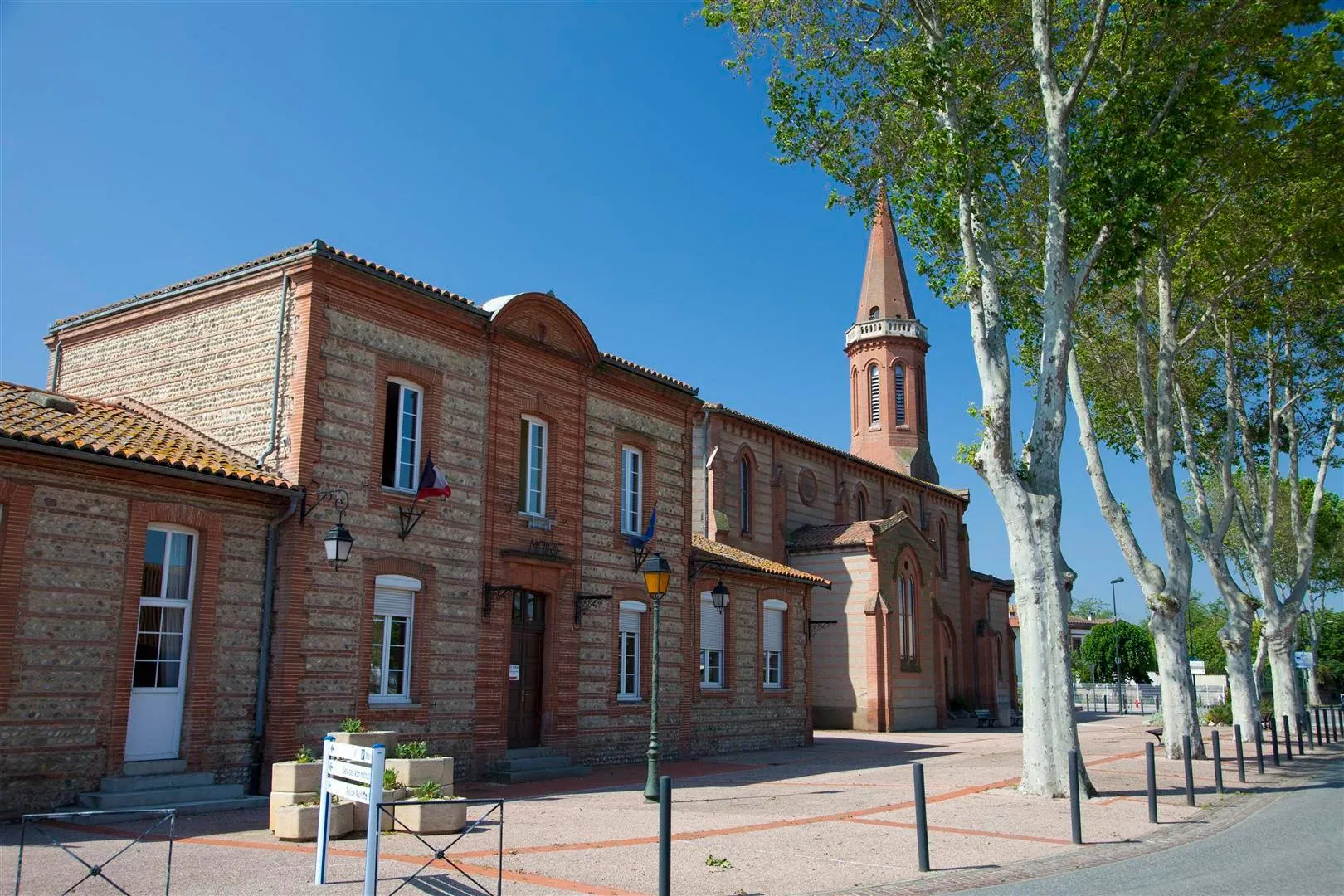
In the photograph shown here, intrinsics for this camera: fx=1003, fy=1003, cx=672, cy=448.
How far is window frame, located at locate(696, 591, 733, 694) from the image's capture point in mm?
22766

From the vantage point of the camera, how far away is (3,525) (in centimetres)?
1151

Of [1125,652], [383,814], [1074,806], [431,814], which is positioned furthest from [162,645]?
[1125,652]

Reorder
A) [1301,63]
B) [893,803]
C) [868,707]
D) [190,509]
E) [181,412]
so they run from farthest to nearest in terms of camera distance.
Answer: [868,707], [1301,63], [181,412], [893,803], [190,509]

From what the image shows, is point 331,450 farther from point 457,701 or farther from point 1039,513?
point 1039,513

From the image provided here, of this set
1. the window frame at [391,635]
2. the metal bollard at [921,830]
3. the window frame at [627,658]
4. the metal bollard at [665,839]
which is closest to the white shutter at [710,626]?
the window frame at [627,658]

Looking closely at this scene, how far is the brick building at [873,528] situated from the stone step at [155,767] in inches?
663

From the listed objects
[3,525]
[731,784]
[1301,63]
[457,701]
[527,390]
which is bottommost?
[731,784]

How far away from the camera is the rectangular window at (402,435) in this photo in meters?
16.0

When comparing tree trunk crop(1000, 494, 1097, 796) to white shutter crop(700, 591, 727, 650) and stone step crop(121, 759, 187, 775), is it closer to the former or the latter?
white shutter crop(700, 591, 727, 650)

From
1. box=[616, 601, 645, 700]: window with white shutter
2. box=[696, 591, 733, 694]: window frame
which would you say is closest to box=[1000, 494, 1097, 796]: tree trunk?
box=[616, 601, 645, 700]: window with white shutter

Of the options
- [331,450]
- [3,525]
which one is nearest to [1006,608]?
[331,450]

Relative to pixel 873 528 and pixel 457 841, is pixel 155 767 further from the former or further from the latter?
pixel 873 528

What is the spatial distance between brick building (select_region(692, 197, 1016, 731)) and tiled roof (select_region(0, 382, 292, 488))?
16.3 m

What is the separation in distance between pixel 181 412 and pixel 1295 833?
1660cm
